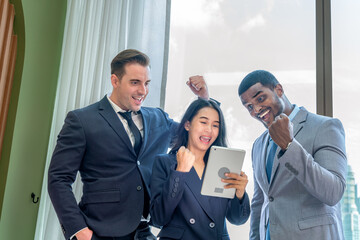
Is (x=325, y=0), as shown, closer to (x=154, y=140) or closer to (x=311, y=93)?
(x=311, y=93)

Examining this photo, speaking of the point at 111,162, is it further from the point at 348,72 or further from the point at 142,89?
the point at 348,72

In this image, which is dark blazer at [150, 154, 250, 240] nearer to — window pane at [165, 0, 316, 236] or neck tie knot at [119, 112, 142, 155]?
neck tie knot at [119, 112, 142, 155]

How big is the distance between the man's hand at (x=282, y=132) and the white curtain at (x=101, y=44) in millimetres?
1158

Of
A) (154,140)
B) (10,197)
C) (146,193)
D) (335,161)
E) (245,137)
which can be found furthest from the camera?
(245,137)

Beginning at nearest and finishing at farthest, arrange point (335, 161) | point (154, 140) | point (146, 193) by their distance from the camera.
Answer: point (335, 161)
point (146, 193)
point (154, 140)

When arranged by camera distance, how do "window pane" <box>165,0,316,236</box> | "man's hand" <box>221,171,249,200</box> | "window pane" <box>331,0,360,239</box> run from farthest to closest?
1. "window pane" <box>165,0,316,236</box>
2. "window pane" <box>331,0,360,239</box>
3. "man's hand" <box>221,171,249,200</box>

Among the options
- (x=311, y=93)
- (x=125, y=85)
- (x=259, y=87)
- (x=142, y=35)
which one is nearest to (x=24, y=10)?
(x=142, y=35)

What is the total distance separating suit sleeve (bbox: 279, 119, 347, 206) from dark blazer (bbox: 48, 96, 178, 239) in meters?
0.76

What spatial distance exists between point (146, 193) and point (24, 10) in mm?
1555

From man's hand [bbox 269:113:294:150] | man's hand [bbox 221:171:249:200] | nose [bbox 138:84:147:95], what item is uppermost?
nose [bbox 138:84:147:95]

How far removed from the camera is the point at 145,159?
6.98 feet

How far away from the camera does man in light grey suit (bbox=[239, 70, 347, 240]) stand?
1.75 metres

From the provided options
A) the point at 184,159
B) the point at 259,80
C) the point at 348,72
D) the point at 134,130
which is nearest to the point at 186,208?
the point at 184,159

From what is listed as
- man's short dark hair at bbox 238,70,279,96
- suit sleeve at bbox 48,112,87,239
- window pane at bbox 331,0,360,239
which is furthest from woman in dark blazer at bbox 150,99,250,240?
window pane at bbox 331,0,360,239
